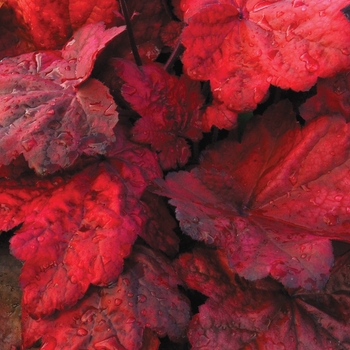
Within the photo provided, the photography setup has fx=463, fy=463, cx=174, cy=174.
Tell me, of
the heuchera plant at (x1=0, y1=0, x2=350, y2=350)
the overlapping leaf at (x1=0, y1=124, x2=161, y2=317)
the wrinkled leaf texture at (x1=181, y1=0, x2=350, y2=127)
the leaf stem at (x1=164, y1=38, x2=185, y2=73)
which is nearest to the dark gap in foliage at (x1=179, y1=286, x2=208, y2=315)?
the heuchera plant at (x1=0, y1=0, x2=350, y2=350)

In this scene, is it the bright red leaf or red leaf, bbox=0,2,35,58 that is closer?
the bright red leaf

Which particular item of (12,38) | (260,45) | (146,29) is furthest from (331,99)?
(12,38)

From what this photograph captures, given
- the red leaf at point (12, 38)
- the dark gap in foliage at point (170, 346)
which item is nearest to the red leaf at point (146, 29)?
the red leaf at point (12, 38)

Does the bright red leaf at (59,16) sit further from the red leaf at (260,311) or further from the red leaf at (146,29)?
the red leaf at (260,311)

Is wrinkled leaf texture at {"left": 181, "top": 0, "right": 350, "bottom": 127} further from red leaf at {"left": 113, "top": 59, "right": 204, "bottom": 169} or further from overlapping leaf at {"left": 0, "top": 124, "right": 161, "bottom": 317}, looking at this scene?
overlapping leaf at {"left": 0, "top": 124, "right": 161, "bottom": 317}

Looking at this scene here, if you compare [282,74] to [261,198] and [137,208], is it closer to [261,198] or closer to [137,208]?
[261,198]

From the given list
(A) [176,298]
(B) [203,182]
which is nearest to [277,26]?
(B) [203,182]
